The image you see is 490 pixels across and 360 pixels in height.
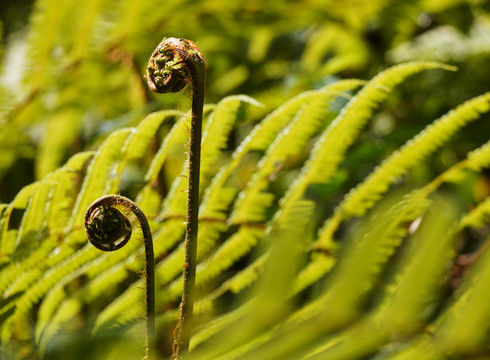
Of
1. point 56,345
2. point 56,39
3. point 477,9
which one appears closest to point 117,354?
point 56,345

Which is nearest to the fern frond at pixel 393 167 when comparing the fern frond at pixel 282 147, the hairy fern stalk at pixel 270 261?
the hairy fern stalk at pixel 270 261

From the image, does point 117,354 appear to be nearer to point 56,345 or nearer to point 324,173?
point 56,345

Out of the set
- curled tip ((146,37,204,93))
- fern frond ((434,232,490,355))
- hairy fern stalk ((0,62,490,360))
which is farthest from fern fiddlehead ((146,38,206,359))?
fern frond ((434,232,490,355))

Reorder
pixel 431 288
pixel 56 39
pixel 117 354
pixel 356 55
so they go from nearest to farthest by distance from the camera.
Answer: pixel 431 288
pixel 117 354
pixel 56 39
pixel 356 55

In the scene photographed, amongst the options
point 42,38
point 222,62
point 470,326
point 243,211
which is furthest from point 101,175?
point 222,62

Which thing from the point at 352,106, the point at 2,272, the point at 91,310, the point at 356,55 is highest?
the point at 352,106

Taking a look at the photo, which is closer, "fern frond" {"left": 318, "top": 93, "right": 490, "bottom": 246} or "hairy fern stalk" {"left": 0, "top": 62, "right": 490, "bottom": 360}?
"hairy fern stalk" {"left": 0, "top": 62, "right": 490, "bottom": 360}

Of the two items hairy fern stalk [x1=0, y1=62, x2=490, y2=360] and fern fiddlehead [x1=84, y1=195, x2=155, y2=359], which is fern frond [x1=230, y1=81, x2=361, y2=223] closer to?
hairy fern stalk [x1=0, y1=62, x2=490, y2=360]
